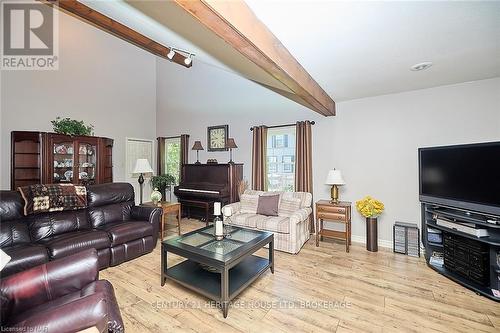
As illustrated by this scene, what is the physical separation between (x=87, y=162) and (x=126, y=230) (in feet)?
8.67

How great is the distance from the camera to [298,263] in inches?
122

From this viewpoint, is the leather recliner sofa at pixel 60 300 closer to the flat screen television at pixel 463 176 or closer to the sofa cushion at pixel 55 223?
the sofa cushion at pixel 55 223

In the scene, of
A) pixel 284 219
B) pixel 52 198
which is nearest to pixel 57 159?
pixel 52 198

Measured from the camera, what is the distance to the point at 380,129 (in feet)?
12.1

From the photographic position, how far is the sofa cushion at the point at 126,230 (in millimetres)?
3008

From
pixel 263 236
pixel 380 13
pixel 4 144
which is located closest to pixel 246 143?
pixel 263 236

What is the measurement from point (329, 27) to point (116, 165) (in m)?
5.62

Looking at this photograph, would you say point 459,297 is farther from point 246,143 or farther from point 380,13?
→ point 246,143

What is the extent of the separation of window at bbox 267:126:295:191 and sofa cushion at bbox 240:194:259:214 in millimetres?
598

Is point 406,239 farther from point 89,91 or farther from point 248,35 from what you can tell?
point 89,91

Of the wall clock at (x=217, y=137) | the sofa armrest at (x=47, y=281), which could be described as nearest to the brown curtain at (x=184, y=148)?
the wall clock at (x=217, y=137)

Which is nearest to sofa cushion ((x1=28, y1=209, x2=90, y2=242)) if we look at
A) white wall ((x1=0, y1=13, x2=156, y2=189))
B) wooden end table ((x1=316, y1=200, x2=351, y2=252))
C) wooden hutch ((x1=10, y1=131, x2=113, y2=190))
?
wooden hutch ((x1=10, y1=131, x2=113, y2=190))

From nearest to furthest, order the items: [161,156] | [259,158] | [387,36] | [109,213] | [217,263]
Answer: [387,36] → [217,263] → [109,213] → [259,158] → [161,156]

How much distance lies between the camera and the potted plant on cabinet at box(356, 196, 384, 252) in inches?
137
